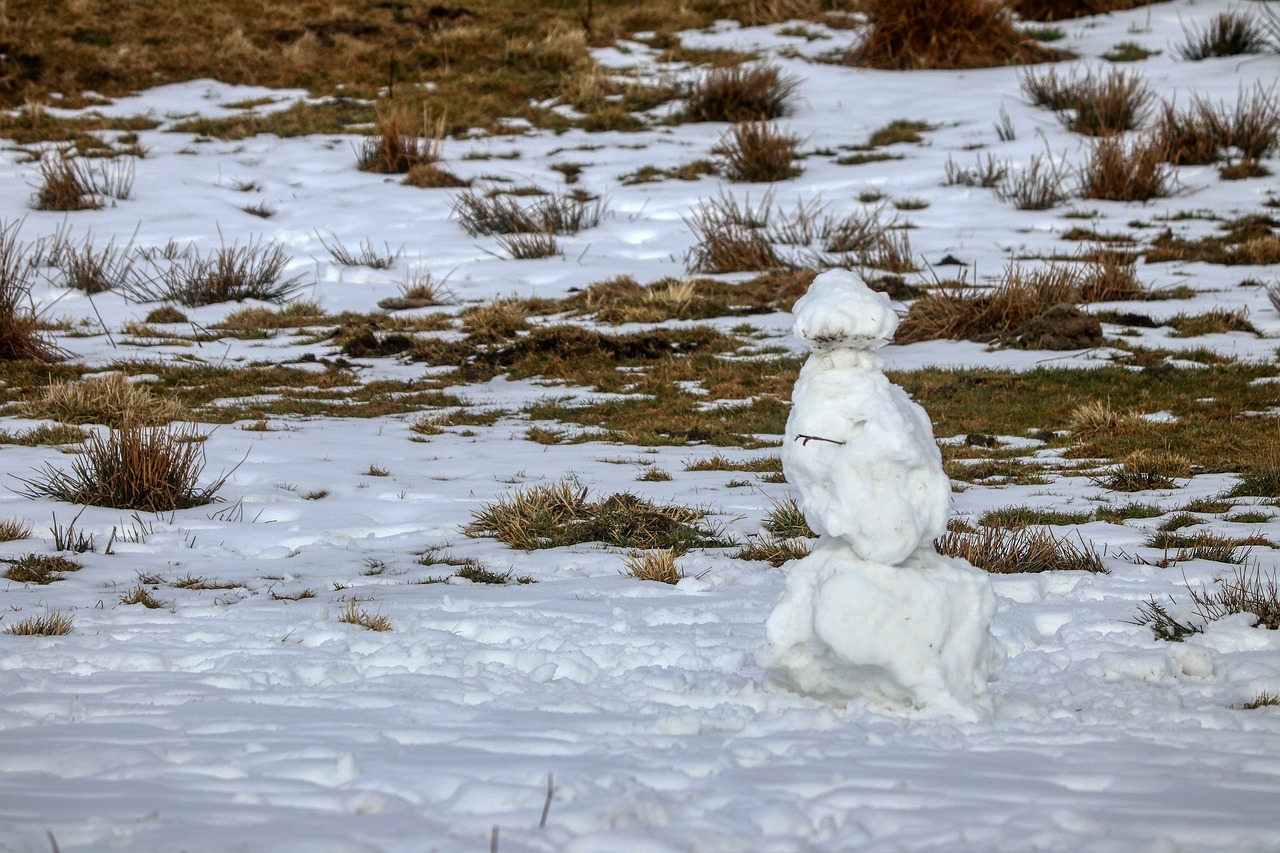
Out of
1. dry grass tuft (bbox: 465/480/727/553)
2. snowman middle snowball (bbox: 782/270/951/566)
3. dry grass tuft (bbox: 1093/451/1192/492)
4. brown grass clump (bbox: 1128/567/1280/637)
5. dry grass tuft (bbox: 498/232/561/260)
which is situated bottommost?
dry grass tuft (bbox: 1093/451/1192/492)

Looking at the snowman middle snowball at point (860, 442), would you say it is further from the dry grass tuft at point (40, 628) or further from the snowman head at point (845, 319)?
the dry grass tuft at point (40, 628)

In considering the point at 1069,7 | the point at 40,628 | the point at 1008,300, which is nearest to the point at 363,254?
the point at 1008,300

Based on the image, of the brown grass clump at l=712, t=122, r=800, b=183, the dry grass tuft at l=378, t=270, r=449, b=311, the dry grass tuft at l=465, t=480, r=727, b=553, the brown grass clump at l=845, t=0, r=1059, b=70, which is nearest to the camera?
the dry grass tuft at l=465, t=480, r=727, b=553

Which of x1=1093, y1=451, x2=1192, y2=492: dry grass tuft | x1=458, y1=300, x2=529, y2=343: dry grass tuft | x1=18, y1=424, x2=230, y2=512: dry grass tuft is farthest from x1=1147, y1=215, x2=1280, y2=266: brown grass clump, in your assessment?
x1=18, y1=424, x2=230, y2=512: dry grass tuft

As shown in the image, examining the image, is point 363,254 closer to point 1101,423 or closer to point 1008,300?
point 1008,300

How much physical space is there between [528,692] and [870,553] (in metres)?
0.96

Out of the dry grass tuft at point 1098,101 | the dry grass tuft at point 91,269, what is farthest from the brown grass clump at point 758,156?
the dry grass tuft at point 91,269

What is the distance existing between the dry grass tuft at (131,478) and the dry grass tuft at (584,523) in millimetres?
1407

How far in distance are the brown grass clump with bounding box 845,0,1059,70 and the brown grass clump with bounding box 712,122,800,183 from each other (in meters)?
3.93

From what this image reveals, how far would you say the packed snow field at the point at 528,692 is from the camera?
2039 millimetres

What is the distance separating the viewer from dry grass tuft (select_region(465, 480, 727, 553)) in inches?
193

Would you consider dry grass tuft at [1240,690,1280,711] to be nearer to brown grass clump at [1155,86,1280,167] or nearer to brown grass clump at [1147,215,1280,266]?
brown grass clump at [1147,215,1280,266]

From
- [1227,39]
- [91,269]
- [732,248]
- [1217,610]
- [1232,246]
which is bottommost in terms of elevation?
[1217,610]

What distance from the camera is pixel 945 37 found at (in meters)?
16.9
